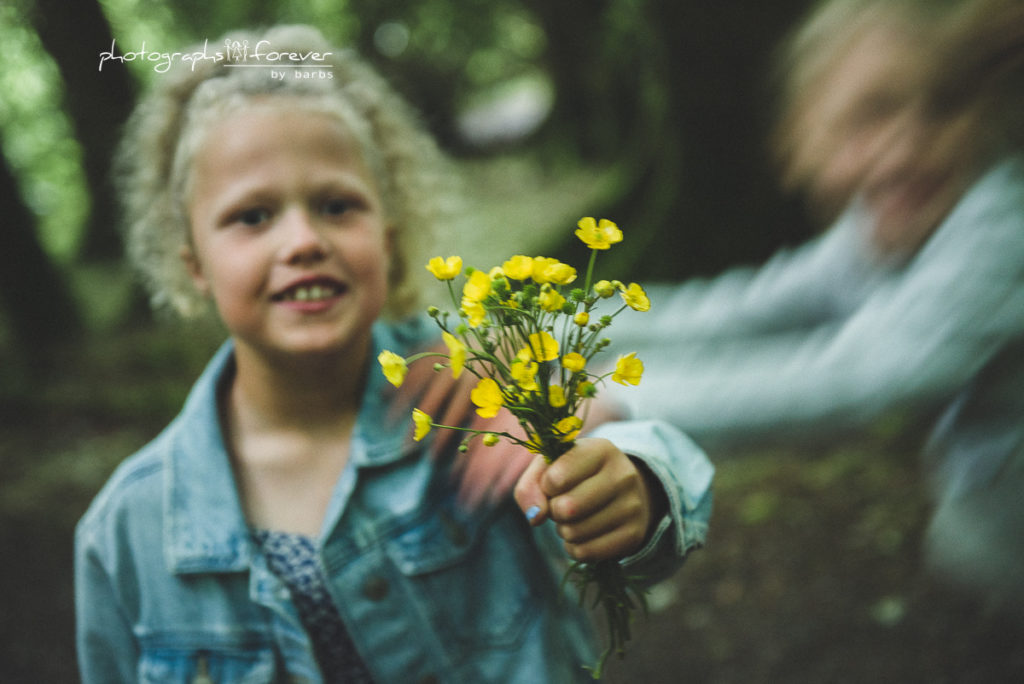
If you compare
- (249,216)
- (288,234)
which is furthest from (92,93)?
(288,234)

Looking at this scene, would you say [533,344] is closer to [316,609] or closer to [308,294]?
[308,294]

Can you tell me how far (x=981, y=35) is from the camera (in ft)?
3.80

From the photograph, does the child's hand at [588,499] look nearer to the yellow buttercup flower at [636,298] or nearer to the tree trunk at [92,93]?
the yellow buttercup flower at [636,298]

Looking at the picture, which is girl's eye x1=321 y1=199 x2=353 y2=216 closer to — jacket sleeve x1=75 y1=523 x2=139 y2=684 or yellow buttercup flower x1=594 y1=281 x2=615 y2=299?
yellow buttercup flower x1=594 y1=281 x2=615 y2=299

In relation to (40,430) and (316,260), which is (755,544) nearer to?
(316,260)

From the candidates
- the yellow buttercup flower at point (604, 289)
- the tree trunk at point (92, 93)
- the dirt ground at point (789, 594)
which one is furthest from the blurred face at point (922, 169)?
the tree trunk at point (92, 93)

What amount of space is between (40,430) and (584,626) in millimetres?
5601

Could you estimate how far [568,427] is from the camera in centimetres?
87

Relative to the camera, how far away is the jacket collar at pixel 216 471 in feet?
5.13

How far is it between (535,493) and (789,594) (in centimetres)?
267

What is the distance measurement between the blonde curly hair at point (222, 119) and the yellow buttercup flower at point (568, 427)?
1048mm

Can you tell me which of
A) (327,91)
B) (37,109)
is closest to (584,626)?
(327,91)

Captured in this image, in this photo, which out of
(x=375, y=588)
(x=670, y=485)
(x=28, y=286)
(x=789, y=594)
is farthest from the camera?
(x=28, y=286)

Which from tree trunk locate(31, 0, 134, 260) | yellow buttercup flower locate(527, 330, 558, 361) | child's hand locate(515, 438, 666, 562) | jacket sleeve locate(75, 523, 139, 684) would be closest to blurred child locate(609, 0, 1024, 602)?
child's hand locate(515, 438, 666, 562)
